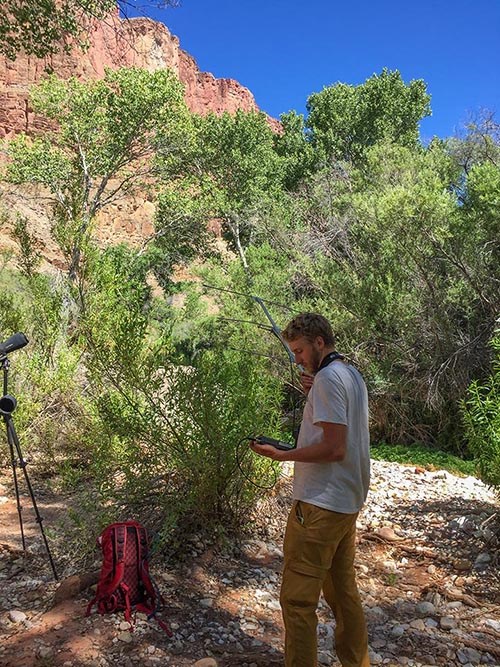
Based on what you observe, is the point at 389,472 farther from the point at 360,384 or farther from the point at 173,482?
the point at 360,384

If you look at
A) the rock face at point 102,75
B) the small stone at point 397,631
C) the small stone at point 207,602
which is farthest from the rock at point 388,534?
the rock face at point 102,75

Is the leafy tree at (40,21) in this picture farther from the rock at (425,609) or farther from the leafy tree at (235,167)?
the leafy tree at (235,167)

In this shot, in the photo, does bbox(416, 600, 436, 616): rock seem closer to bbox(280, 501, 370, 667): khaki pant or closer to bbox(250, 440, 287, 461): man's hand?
bbox(280, 501, 370, 667): khaki pant

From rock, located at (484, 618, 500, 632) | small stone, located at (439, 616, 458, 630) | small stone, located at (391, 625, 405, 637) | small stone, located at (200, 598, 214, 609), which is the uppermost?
rock, located at (484, 618, 500, 632)

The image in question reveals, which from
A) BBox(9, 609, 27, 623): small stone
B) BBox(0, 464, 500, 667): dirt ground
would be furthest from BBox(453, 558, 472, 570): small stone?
BBox(9, 609, 27, 623): small stone

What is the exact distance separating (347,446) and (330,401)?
0.21m

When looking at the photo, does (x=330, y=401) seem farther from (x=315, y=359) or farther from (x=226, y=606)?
(x=226, y=606)

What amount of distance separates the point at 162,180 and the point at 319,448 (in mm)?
17393

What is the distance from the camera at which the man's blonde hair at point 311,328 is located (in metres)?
2.21

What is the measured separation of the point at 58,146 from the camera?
52.7 ft

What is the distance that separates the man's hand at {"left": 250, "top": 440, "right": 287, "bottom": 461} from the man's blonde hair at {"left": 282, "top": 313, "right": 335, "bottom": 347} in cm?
49

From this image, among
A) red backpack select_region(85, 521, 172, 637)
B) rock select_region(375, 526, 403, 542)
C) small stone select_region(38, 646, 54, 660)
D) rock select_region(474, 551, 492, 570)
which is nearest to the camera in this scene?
small stone select_region(38, 646, 54, 660)

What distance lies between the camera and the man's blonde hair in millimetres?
2205

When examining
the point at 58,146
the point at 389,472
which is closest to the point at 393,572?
the point at 389,472
